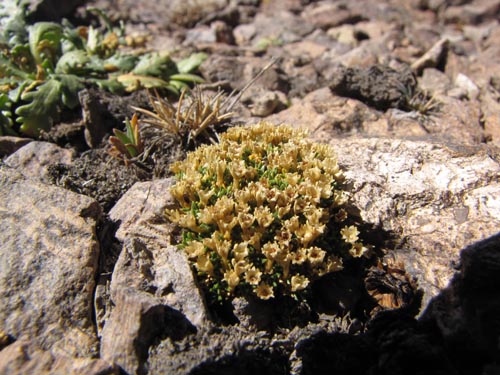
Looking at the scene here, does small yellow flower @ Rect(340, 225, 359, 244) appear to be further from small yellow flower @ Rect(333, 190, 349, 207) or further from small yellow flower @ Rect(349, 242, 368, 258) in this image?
small yellow flower @ Rect(333, 190, 349, 207)

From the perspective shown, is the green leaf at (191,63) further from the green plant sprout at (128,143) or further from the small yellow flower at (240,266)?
the small yellow flower at (240,266)

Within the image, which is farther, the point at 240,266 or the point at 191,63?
the point at 191,63

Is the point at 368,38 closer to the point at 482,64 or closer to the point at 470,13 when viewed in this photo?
the point at 482,64

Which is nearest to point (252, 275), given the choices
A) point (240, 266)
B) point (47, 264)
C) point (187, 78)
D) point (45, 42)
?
point (240, 266)

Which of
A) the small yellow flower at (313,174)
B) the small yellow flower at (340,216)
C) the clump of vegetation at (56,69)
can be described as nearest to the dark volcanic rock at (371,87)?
the clump of vegetation at (56,69)

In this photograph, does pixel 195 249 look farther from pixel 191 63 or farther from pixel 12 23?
pixel 12 23

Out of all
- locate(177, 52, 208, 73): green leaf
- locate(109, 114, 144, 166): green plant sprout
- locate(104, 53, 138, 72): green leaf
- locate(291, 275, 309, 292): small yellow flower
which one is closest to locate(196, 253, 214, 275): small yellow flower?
locate(291, 275, 309, 292): small yellow flower
